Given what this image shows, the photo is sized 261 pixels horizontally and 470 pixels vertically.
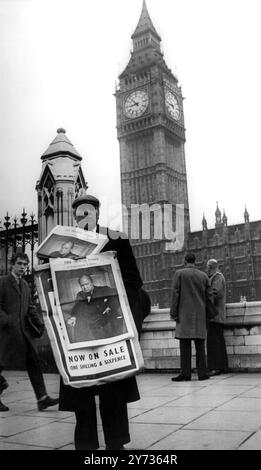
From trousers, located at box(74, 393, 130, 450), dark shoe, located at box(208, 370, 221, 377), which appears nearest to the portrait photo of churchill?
trousers, located at box(74, 393, 130, 450)

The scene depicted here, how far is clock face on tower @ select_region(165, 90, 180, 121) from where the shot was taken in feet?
250

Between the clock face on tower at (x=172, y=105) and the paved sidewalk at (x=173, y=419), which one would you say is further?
the clock face on tower at (x=172, y=105)

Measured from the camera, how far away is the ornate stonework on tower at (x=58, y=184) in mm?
6309

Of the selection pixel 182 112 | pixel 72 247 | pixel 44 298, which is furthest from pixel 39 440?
pixel 182 112

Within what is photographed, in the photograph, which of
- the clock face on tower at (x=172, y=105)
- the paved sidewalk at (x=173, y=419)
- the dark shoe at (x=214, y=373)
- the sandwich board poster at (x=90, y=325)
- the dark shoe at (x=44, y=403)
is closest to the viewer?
the sandwich board poster at (x=90, y=325)

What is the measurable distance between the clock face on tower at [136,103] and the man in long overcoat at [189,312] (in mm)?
71533

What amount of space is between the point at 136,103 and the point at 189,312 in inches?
2875

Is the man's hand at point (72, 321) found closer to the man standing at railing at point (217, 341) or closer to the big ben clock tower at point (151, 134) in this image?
the man standing at railing at point (217, 341)

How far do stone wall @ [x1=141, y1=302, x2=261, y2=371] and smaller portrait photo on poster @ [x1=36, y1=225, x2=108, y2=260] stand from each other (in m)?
4.34

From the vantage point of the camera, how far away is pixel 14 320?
449cm

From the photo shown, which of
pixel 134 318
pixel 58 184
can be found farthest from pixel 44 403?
pixel 58 184

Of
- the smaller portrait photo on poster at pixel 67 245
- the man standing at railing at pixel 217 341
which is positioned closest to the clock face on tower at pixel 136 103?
the man standing at railing at pixel 217 341

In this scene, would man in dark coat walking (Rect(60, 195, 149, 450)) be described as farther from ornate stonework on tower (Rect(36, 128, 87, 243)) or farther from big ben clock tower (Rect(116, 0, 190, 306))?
big ben clock tower (Rect(116, 0, 190, 306))
